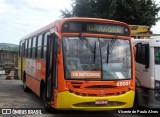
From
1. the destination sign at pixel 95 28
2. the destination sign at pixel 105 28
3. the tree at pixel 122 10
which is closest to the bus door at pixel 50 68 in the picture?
the destination sign at pixel 95 28

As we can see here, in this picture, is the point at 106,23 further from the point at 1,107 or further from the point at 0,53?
the point at 0,53

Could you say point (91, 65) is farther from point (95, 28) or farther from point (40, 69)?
point (40, 69)

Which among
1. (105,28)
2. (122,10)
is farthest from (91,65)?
(122,10)

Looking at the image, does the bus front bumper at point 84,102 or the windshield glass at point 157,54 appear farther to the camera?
the windshield glass at point 157,54

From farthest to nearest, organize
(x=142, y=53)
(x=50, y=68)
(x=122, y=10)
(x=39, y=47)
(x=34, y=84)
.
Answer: (x=122, y=10), (x=34, y=84), (x=39, y=47), (x=142, y=53), (x=50, y=68)

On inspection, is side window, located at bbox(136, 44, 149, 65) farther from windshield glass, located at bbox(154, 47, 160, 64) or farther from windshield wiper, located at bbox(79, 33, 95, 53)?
windshield wiper, located at bbox(79, 33, 95, 53)

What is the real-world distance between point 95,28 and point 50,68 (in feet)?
6.25

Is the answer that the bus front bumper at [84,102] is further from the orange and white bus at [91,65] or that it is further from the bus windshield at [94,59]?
the bus windshield at [94,59]

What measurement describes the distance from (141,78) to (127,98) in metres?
1.95

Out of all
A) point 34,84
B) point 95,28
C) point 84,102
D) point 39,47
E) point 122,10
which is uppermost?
point 122,10

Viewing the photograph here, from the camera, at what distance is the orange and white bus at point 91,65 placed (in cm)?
1071

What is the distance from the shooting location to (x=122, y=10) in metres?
31.1

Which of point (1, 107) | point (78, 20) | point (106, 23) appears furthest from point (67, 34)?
point (1, 107)

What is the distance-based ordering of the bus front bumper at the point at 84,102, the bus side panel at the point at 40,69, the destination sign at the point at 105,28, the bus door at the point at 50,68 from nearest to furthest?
the bus front bumper at the point at 84,102 < the destination sign at the point at 105,28 < the bus door at the point at 50,68 < the bus side panel at the point at 40,69
